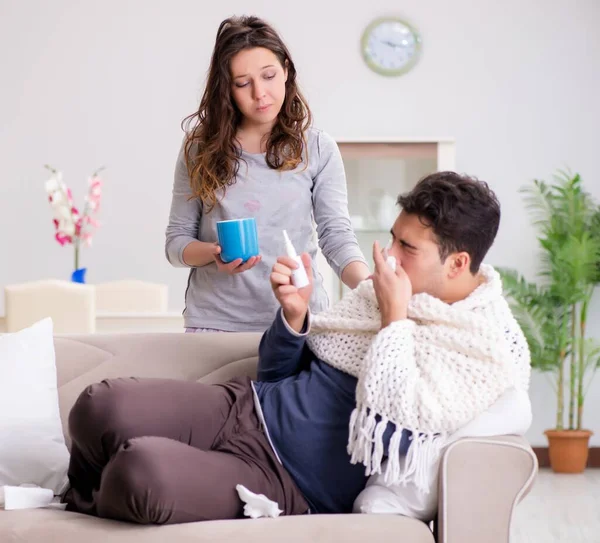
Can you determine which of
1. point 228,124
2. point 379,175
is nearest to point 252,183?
point 228,124

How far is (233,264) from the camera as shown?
6.64 ft

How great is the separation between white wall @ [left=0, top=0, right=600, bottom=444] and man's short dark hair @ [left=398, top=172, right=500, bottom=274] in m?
3.65

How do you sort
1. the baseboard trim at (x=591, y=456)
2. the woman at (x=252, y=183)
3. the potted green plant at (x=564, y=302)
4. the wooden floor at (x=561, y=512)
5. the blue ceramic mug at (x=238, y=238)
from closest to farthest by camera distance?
1. the blue ceramic mug at (x=238, y=238)
2. the woman at (x=252, y=183)
3. the wooden floor at (x=561, y=512)
4. the potted green plant at (x=564, y=302)
5. the baseboard trim at (x=591, y=456)

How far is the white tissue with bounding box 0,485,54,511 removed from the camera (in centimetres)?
180

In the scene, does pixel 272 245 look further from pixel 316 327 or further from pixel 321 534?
pixel 321 534

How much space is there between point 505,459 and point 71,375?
106 centimetres

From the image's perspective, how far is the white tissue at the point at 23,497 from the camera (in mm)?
1796

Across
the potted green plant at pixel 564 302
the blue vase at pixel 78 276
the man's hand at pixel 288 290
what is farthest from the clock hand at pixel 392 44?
the man's hand at pixel 288 290

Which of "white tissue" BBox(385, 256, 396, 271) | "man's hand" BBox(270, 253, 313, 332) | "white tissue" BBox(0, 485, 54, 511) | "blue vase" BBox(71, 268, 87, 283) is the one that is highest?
"white tissue" BBox(385, 256, 396, 271)

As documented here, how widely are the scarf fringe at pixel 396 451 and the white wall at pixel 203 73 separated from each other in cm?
380

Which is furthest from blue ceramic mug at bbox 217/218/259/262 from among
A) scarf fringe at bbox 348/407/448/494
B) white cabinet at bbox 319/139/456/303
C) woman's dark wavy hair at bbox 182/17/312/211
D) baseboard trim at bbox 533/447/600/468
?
baseboard trim at bbox 533/447/600/468

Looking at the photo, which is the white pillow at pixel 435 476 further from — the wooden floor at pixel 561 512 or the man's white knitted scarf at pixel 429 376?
the wooden floor at pixel 561 512

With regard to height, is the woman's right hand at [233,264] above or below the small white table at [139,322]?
above

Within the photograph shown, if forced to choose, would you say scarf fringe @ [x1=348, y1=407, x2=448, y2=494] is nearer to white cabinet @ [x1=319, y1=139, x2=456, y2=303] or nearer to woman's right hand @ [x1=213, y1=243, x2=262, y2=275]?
woman's right hand @ [x1=213, y1=243, x2=262, y2=275]
